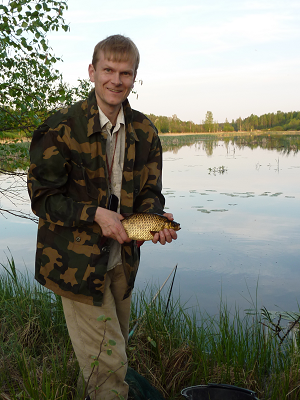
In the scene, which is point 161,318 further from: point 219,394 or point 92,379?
point 92,379

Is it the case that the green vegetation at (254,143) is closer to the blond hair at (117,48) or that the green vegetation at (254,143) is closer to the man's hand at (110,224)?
the blond hair at (117,48)

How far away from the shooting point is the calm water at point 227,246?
6.45m

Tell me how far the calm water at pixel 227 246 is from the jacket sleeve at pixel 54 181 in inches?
79.1

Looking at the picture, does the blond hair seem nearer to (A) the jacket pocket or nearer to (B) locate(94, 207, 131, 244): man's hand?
(B) locate(94, 207, 131, 244): man's hand

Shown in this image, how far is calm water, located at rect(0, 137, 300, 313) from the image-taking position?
21.2ft

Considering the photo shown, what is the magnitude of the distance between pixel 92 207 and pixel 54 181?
0.92 feet

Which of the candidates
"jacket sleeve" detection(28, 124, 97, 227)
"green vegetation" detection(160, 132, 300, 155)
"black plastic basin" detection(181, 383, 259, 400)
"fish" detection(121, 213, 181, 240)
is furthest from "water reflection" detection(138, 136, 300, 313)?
"green vegetation" detection(160, 132, 300, 155)

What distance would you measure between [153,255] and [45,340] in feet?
14.6

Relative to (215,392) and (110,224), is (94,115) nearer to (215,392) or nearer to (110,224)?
(110,224)

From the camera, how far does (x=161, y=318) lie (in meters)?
3.88

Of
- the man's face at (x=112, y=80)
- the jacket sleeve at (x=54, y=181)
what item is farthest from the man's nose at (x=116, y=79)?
the jacket sleeve at (x=54, y=181)

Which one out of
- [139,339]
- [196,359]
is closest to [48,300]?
[139,339]

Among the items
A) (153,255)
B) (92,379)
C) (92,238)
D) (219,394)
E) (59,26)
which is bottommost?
(153,255)

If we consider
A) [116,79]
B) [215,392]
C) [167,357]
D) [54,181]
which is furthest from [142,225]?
[167,357]
